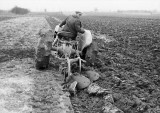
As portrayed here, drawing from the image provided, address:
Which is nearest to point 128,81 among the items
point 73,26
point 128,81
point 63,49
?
point 128,81

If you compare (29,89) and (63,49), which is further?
(63,49)

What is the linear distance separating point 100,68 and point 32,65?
2.10 meters

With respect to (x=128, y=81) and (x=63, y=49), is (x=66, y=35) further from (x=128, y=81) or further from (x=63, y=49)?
(x=128, y=81)

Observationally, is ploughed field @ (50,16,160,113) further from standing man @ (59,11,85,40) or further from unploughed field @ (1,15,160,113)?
standing man @ (59,11,85,40)

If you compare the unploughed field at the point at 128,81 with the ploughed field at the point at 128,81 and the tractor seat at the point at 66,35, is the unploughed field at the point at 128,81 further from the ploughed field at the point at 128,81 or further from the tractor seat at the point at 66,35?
the tractor seat at the point at 66,35

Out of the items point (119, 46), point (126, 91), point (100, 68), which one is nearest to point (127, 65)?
point (100, 68)

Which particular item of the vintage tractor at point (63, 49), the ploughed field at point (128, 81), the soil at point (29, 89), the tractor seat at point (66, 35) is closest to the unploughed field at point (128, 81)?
the ploughed field at point (128, 81)

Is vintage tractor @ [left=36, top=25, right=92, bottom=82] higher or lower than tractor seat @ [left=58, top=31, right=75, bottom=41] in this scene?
lower

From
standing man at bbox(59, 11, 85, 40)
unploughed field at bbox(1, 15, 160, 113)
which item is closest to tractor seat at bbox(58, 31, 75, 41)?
standing man at bbox(59, 11, 85, 40)

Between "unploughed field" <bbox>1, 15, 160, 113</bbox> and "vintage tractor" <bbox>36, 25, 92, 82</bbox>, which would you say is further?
"vintage tractor" <bbox>36, 25, 92, 82</bbox>

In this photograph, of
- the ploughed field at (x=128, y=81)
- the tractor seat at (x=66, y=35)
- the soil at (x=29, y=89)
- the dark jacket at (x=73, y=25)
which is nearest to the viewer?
the soil at (x=29, y=89)

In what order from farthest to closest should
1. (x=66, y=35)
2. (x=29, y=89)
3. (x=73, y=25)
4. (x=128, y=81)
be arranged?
(x=66, y=35) → (x=73, y=25) → (x=128, y=81) → (x=29, y=89)

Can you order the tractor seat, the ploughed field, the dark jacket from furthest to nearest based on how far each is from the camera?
the tractor seat < the dark jacket < the ploughed field

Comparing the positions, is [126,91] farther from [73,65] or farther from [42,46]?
[42,46]
